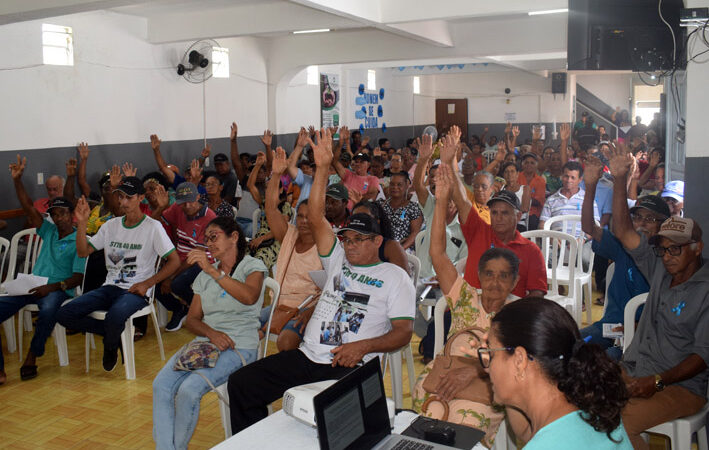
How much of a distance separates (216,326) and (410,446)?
169cm

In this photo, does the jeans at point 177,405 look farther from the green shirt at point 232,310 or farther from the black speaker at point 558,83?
the black speaker at point 558,83

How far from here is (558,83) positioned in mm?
18594

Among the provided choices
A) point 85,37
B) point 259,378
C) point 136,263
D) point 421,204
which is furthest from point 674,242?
point 85,37

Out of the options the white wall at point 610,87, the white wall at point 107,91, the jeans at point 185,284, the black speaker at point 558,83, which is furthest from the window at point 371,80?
the jeans at point 185,284

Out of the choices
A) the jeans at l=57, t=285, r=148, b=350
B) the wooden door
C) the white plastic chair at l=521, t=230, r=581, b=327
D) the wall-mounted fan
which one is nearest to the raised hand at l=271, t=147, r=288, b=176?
the jeans at l=57, t=285, r=148, b=350

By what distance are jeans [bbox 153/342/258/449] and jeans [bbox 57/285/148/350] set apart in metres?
1.33

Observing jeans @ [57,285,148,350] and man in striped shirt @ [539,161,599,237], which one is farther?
man in striped shirt @ [539,161,599,237]

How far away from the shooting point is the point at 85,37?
7480 mm

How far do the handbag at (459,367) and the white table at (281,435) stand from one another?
0.50 meters

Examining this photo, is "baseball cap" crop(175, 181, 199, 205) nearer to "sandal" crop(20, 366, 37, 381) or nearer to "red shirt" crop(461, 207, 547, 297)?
"sandal" crop(20, 366, 37, 381)

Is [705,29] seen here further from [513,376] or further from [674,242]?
[513,376]

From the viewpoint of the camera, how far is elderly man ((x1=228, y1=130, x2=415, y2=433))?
10.2 feet

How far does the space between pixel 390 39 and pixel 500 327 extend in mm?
8729

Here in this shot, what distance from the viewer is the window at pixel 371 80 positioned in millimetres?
14641
